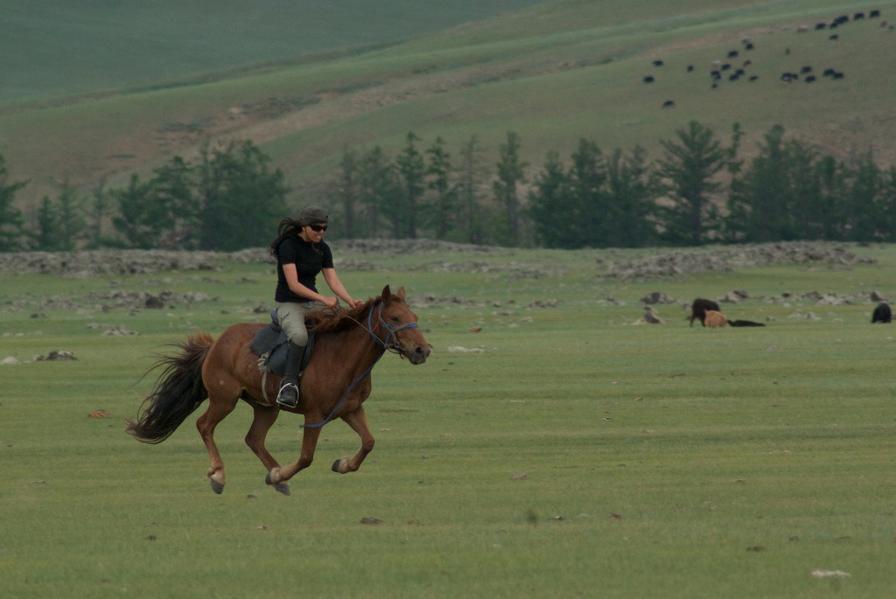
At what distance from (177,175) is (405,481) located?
250 ft

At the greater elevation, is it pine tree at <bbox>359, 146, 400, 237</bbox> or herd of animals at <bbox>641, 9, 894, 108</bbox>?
herd of animals at <bbox>641, 9, 894, 108</bbox>

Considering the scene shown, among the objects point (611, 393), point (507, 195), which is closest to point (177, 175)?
point (507, 195)

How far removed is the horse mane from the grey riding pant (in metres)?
0.07

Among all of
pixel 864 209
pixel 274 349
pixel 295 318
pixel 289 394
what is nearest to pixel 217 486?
pixel 289 394

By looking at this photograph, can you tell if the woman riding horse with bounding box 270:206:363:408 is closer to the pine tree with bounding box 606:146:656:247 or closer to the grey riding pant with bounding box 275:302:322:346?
the grey riding pant with bounding box 275:302:322:346

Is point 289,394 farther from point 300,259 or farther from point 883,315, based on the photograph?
point 883,315

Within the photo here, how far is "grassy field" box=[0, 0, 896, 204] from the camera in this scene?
140m

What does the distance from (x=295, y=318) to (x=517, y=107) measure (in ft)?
475

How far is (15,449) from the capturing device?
16922mm

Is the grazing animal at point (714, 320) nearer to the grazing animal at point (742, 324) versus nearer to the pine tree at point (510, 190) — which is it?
the grazing animal at point (742, 324)

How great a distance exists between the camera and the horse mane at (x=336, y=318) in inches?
519

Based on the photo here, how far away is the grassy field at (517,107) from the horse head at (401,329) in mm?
120459

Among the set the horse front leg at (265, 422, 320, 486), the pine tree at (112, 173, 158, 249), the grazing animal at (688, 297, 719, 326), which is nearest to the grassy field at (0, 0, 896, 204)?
the pine tree at (112, 173, 158, 249)

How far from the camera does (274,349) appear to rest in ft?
43.8
